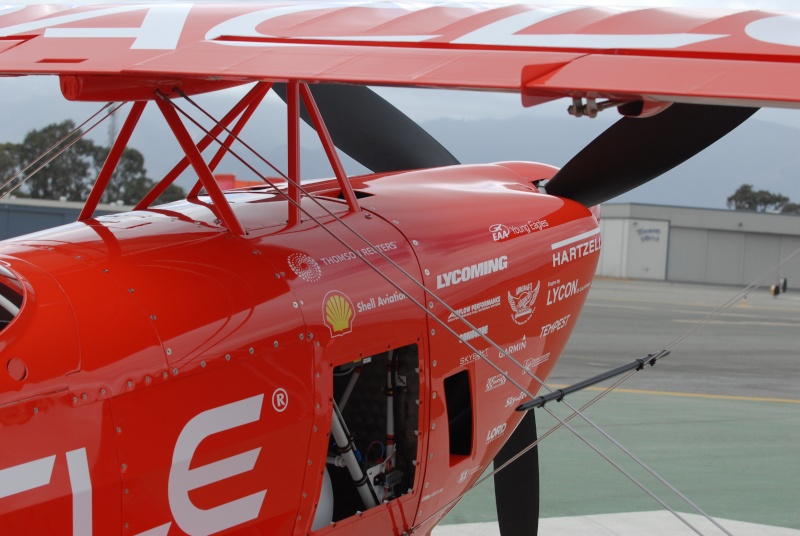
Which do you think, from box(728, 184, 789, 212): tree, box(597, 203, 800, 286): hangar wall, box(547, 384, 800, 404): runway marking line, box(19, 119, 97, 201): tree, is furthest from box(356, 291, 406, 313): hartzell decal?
box(728, 184, 789, 212): tree

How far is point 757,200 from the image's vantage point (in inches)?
4616

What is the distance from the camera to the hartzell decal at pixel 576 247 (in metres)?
5.44

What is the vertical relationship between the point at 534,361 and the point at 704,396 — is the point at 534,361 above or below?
above

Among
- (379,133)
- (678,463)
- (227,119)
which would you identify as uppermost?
(227,119)

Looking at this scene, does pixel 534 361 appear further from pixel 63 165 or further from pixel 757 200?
pixel 757 200

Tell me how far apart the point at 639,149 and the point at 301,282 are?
2.42m

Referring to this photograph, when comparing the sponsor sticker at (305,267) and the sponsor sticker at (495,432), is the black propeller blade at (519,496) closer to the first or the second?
the sponsor sticker at (495,432)

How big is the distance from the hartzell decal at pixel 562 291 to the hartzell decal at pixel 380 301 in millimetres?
1306

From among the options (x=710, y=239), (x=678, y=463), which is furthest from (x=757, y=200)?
(x=678, y=463)

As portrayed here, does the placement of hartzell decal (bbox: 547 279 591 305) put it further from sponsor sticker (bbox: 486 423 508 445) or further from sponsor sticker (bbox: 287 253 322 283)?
sponsor sticker (bbox: 287 253 322 283)

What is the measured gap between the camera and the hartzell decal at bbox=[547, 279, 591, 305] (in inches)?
212

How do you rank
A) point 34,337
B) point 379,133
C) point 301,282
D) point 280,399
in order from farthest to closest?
1. point 379,133
2. point 301,282
3. point 280,399
4. point 34,337

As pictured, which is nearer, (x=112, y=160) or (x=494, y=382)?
(x=112, y=160)

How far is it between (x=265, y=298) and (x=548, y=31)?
4.52ft
